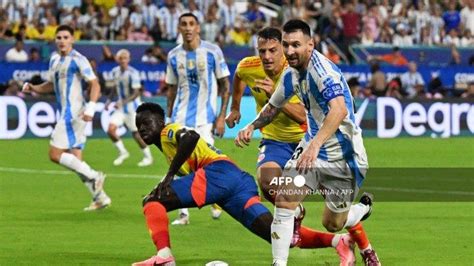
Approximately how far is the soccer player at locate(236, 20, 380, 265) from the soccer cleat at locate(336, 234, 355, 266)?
0.11 m

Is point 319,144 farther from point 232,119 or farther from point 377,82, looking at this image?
point 377,82

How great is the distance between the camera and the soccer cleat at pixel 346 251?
1028 centimetres

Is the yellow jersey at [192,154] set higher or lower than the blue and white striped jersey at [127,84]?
higher

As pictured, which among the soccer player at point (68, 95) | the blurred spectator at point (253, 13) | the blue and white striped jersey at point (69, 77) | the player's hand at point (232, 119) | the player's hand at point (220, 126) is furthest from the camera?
the blurred spectator at point (253, 13)

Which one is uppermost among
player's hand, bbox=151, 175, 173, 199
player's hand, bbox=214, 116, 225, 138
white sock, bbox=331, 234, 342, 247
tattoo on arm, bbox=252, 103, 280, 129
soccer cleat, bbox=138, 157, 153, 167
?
tattoo on arm, bbox=252, 103, 280, 129

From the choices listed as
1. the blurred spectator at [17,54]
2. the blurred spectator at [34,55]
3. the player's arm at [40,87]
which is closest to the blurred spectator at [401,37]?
the blurred spectator at [34,55]

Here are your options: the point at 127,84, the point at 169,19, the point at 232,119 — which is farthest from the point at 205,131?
the point at 169,19

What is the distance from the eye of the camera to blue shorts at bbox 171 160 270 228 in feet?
33.3

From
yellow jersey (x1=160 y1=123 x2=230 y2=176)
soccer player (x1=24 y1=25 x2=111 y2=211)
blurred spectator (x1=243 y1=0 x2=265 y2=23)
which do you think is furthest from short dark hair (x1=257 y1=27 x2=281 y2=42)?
blurred spectator (x1=243 y1=0 x2=265 y2=23)

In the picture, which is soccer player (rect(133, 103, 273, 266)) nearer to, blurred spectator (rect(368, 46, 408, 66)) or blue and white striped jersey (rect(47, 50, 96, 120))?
blue and white striped jersey (rect(47, 50, 96, 120))

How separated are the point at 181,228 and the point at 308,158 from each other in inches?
199

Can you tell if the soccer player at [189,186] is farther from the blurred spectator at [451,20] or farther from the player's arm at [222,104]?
the blurred spectator at [451,20]

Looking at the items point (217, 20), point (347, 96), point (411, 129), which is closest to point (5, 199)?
point (347, 96)

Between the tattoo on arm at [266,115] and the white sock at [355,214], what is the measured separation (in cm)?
104
